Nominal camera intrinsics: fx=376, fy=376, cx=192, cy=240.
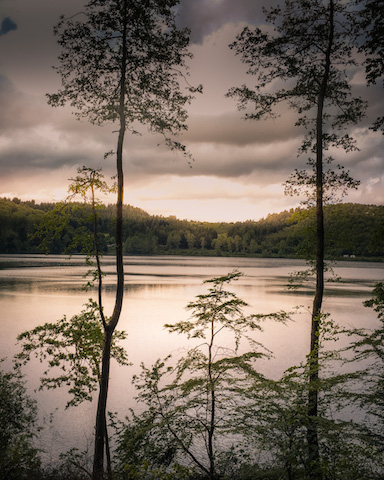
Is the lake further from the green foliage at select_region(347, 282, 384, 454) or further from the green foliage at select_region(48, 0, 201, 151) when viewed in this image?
the green foliage at select_region(48, 0, 201, 151)

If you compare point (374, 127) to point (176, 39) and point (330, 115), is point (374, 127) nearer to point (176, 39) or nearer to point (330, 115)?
point (330, 115)

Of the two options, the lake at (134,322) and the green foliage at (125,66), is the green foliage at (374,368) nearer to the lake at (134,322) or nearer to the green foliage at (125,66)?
the lake at (134,322)

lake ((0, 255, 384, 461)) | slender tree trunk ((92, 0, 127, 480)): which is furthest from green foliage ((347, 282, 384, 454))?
slender tree trunk ((92, 0, 127, 480))

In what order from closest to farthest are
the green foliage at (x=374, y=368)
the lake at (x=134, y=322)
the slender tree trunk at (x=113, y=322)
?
the green foliage at (x=374, y=368), the slender tree trunk at (x=113, y=322), the lake at (x=134, y=322)

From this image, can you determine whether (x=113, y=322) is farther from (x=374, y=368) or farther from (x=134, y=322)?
(x=134, y=322)

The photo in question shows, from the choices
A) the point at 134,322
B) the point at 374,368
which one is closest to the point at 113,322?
the point at 374,368

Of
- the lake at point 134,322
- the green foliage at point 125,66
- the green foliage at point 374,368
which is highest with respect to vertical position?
the green foliage at point 125,66

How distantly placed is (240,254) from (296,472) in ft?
619

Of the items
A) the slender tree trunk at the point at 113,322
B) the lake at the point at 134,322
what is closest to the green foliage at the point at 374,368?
the lake at the point at 134,322

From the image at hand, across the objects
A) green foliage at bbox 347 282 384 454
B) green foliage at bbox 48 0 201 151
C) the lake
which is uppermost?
green foliage at bbox 48 0 201 151

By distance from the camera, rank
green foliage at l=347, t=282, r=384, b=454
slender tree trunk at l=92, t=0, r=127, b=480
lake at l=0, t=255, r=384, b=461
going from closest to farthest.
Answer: green foliage at l=347, t=282, r=384, b=454, slender tree trunk at l=92, t=0, r=127, b=480, lake at l=0, t=255, r=384, b=461

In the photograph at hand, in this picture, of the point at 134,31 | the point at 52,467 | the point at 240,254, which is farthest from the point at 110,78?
the point at 240,254

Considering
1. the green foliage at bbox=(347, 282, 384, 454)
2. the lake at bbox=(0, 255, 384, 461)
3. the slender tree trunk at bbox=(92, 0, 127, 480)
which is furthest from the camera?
the lake at bbox=(0, 255, 384, 461)

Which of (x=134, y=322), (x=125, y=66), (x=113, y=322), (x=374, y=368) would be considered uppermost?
(x=125, y=66)
